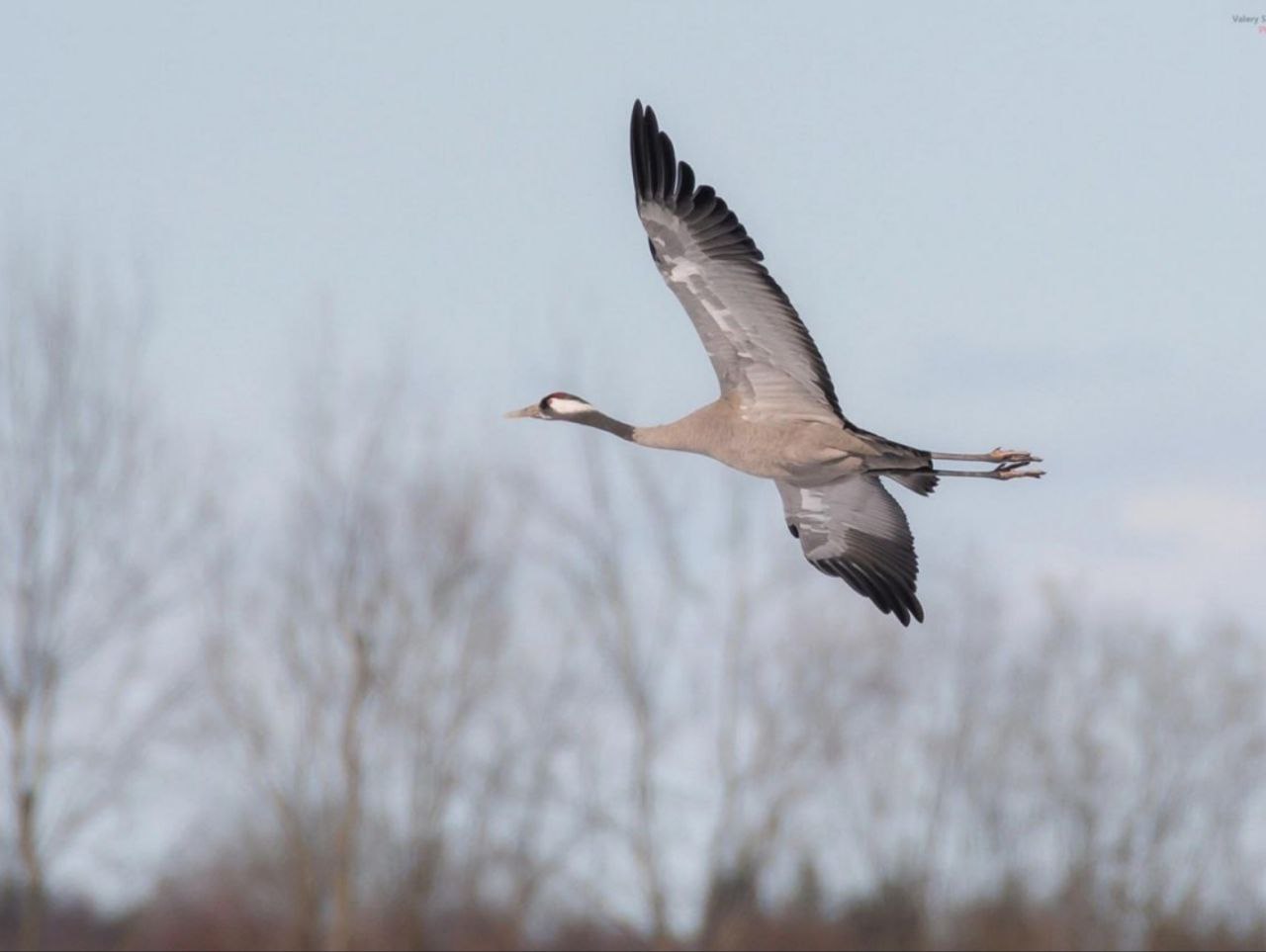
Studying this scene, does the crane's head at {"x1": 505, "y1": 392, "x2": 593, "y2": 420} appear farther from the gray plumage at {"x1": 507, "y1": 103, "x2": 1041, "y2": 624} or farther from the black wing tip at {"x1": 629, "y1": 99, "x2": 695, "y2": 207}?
the black wing tip at {"x1": 629, "y1": 99, "x2": 695, "y2": 207}

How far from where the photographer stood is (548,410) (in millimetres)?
12430

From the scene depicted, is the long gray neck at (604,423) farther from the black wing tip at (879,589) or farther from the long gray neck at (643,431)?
the black wing tip at (879,589)

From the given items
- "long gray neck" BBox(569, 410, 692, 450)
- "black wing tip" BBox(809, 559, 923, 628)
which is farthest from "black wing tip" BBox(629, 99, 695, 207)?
"black wing tip" BBox(809, 559, 923, 628)

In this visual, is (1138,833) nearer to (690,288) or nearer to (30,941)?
(30,941)

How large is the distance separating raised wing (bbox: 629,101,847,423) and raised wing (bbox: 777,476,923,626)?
936 mm

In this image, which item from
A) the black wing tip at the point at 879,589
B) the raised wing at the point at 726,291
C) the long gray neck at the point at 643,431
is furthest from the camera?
the black wing tip at the point at 879,589

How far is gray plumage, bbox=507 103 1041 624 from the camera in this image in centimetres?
1105

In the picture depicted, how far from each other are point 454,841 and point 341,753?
3.17 meters

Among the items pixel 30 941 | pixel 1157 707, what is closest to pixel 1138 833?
pixel 1157 707

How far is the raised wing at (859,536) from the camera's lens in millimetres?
12211

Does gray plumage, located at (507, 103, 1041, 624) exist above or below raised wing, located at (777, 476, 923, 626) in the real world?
above

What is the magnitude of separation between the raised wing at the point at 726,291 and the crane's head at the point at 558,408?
1.12 metres

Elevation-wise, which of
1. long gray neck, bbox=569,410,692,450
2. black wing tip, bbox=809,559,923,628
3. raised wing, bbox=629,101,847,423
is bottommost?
black wing tip, bbox=809,559,923,628

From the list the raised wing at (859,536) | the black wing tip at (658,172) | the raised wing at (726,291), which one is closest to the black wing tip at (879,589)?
the raised wing at (859,536)
